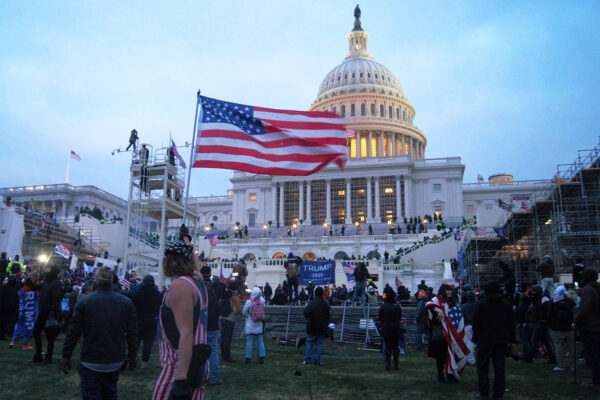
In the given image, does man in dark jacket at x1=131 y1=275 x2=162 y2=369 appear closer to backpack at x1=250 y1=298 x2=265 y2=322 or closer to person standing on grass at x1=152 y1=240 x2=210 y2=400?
backpack at x1=250 y1=298 x2=265 y2=322

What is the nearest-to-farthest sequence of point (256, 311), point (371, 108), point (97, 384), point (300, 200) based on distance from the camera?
point (97, 384) → point (256, 311) → point (300, 200) → point (371, 108)

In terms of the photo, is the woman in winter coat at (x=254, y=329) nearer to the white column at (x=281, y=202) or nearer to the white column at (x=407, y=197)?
the white column at (x=407, y=197)

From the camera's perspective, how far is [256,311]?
13.4 metres

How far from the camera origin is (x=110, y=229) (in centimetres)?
4941

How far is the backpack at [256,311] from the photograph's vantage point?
1327 cm

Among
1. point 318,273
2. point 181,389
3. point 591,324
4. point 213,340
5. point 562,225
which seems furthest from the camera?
point 562,225

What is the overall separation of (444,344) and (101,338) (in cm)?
726

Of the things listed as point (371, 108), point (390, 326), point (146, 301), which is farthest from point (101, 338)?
point (371, 108)

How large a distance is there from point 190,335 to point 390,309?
366 inches

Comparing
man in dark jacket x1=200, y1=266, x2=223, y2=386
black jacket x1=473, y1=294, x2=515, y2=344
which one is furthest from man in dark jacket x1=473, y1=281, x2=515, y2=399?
man in dark jacket x1=200, y1=266, x2=223, y2=386

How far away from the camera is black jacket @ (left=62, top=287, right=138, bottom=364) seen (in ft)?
20.0

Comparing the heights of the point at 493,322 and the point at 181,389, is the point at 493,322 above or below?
above

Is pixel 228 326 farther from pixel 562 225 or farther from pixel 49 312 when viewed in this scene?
pixel 562 225

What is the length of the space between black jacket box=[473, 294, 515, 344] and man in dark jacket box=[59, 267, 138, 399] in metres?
5.95
